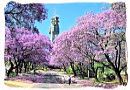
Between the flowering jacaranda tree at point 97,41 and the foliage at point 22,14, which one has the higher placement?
the foliage at point 22,14

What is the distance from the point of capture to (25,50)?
2404 mm

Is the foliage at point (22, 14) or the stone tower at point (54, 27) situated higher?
the foliage at point (22, 14)

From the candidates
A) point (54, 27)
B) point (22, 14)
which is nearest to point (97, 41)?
point (54, 27)

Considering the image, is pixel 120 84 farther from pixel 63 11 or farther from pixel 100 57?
pixel 63 11

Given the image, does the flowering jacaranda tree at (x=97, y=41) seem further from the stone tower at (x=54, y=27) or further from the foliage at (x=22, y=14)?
the foliage at (x=22, y=14)

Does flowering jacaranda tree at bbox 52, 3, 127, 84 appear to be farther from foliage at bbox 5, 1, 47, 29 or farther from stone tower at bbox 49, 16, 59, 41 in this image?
foliage at bbox 5, 1, 47, 29

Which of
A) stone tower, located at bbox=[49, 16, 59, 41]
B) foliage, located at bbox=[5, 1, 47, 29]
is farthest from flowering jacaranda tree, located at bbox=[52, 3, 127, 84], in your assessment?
foliage, located at bbox=[5, 1, 47, 29]

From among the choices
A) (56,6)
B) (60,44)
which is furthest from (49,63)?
(56,6)

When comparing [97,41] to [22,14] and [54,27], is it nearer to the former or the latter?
[54,27]

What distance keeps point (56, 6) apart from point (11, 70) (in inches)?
13.0

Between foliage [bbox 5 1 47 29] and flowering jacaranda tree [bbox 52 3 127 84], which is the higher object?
foliage [bbox 5 1 47 29]

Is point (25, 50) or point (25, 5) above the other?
point (25, 5)

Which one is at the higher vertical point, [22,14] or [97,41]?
[22,14]

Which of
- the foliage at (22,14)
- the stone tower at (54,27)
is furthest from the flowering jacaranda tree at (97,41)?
the foliage at (22,14)
